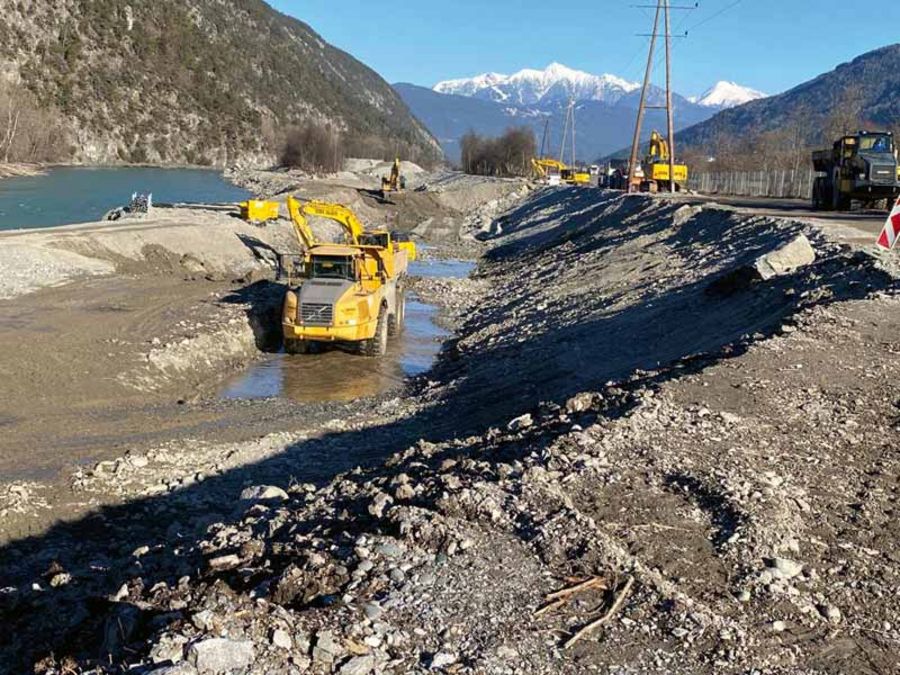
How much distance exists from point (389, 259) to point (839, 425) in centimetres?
1374

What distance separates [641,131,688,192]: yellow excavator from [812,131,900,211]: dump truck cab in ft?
69.9

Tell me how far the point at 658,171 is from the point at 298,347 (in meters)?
38.0

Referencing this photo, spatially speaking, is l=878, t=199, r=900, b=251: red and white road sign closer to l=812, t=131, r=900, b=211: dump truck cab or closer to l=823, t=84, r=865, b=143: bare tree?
l=812, t=131, r=900, b=211: dump truck cab

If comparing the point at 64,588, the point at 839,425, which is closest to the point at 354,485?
the point at 64,588

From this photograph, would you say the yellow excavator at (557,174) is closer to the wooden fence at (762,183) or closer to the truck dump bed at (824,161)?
the wooden fence at (762,183)

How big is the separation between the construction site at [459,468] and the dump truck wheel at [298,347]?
144 millimetres

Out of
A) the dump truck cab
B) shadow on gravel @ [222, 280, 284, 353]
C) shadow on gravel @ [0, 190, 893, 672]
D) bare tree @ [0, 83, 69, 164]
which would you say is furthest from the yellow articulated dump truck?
bare tree @ [0, 83, 69, 164]

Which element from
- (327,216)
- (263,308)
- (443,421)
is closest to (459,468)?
(443,421)

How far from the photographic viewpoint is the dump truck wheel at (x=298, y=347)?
1961 centimetres

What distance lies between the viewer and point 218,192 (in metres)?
79.4

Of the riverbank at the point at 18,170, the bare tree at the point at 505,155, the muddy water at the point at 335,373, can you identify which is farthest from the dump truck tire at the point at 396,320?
the bare tree at the point at 505,155

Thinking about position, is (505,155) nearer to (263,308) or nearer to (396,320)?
(396,320)

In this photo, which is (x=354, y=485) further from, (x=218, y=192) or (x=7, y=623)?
(x=218, y=192)

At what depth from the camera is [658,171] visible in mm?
52594
